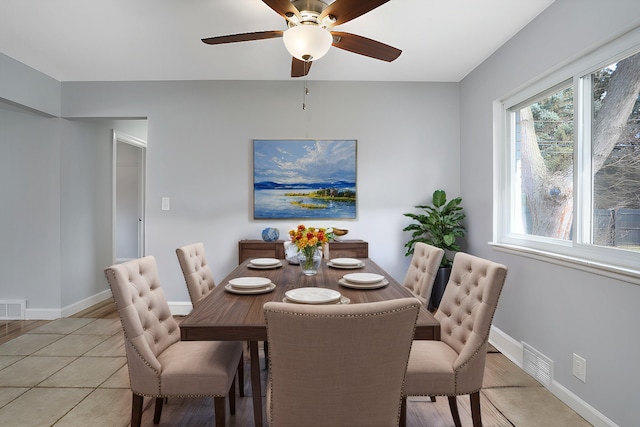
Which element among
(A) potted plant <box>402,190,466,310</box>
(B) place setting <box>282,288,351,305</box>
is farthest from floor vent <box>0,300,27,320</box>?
(A) potted plant <box>402,190,466,310</box>

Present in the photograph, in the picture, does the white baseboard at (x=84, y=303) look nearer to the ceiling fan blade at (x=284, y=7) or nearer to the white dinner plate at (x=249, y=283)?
the white dinner plate at (x=249, y=283)

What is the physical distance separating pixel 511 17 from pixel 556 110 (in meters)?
0.71

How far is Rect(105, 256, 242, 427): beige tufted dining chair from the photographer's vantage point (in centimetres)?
150

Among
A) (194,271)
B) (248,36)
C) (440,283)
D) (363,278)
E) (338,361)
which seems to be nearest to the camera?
(338,361)

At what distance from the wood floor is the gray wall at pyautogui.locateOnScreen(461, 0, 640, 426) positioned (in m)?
0.16

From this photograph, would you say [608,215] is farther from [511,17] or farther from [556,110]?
[511,17]

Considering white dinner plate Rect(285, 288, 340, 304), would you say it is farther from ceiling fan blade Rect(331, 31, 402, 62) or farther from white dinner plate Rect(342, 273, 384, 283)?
ceiling fan blade Rect(331, 31, 402, 62)

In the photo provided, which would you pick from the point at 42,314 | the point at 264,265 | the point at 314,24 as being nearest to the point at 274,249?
the point at 264,265

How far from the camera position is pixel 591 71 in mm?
2082

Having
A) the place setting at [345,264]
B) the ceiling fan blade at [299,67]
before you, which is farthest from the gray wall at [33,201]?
the place setting at [345,264]

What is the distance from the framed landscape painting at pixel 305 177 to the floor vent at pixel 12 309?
8.40 ft

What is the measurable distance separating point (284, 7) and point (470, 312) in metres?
1.76

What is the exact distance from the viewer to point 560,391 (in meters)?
2.18

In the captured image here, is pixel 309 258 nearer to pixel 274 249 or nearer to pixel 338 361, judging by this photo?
pixel 338 361
